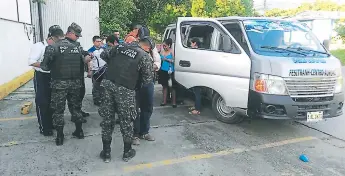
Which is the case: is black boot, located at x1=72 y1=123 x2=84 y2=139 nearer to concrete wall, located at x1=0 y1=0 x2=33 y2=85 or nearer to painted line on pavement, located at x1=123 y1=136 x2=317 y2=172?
painted line on pavement, located at x1=123 y1=136 x2=317 y2=172

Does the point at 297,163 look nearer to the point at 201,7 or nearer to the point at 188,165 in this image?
the point at 188,165

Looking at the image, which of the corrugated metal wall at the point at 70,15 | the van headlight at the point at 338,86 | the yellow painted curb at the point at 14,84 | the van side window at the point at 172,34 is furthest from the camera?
the corrugated metal wall at the point at 70,15

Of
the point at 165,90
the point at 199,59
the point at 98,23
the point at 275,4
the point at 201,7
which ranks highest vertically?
the point at 275,4

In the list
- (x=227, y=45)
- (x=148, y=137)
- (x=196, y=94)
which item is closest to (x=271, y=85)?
(x=227, y=45)

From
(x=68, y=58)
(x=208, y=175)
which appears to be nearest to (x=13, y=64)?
(x=68, y=58)

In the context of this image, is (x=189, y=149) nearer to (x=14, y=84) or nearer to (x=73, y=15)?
(x=14, y=84)

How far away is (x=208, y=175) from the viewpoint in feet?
11.9

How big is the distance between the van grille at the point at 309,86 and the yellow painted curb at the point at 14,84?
6.26 m

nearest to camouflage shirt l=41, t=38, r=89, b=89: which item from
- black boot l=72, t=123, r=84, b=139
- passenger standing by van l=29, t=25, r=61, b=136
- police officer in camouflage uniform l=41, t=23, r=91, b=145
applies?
police officer in camouflage uniform l=41, t=23, r=91, b=145

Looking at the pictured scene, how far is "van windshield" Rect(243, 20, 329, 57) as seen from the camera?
16.1ft

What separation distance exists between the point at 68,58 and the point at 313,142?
3997 millimetres

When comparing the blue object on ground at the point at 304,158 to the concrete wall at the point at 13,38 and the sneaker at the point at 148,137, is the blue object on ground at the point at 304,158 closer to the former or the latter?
the sneaker at the point at 148,137

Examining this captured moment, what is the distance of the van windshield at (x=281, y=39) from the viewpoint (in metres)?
4.91

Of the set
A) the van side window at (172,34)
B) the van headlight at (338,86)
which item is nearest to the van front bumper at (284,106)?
the van headlight at (338,86)
